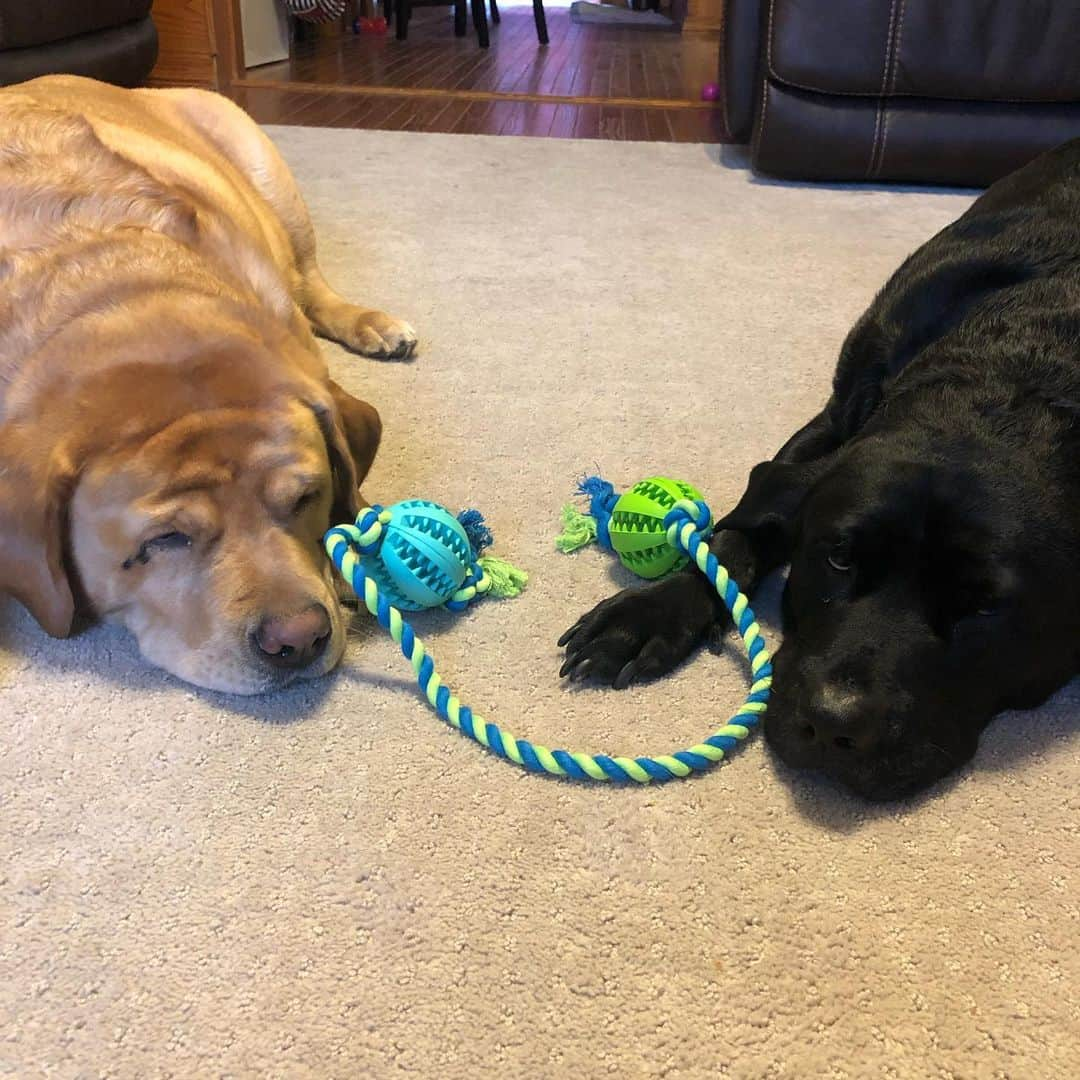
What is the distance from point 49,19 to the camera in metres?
4.21

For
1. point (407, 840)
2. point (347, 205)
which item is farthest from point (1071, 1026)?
point (347, 205)

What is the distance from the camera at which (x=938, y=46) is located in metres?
3.75

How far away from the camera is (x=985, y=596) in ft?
4.26

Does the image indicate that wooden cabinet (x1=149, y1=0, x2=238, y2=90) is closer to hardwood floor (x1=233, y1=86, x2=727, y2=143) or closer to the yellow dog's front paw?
hardwood floor (x1=233, y1=86, x2=727, y2=143)

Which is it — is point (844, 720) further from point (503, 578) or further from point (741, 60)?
point (741, 60)

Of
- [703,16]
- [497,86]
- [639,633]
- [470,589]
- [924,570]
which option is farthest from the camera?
[703,16]

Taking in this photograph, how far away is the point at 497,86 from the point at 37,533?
602 centimetres

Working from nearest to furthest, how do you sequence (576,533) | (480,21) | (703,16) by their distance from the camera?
(576,533) → (480,21) → (703,16)

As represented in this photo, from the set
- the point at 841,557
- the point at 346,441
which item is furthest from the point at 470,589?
the point at 841,557

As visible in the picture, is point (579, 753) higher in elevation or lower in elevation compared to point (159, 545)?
lower

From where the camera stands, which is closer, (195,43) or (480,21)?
(195,43)

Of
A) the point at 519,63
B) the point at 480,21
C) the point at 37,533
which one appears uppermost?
the point at 37,533

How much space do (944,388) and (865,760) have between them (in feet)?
1.95

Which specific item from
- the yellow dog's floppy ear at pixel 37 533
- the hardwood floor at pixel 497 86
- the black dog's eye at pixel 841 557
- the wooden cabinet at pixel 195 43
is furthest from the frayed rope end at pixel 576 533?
the wooden cabinet at pixel 195 43
